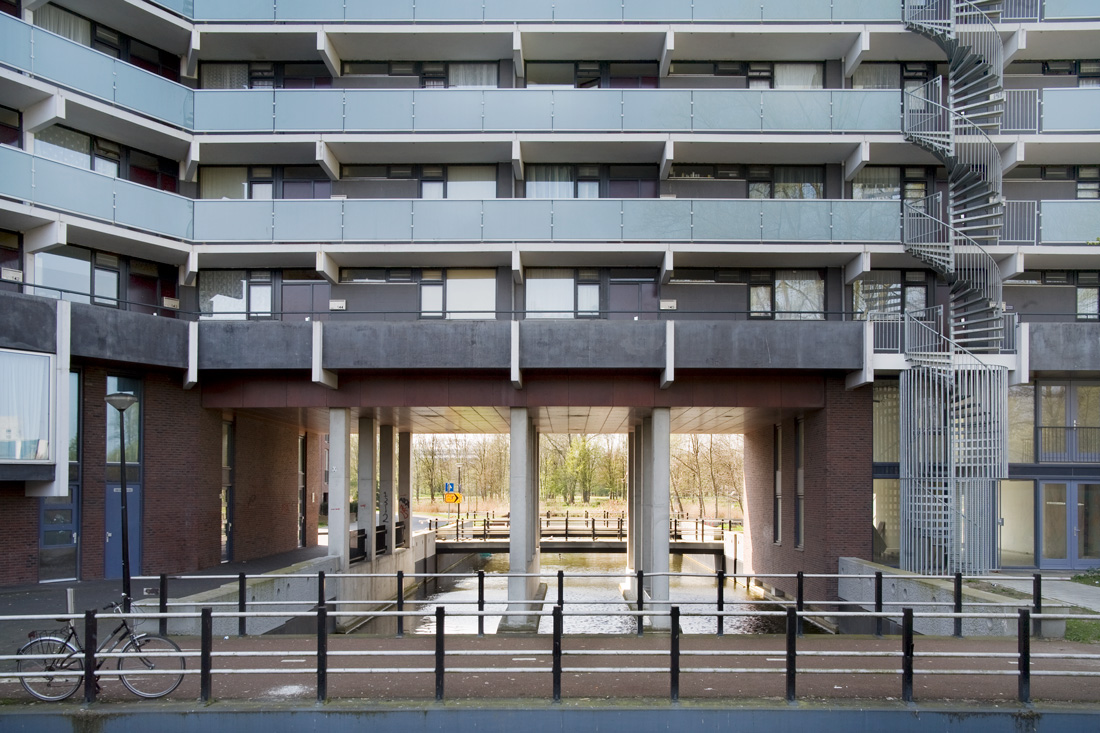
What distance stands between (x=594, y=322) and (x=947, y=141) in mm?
10057

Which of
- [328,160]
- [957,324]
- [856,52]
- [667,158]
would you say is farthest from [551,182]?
[957,324]

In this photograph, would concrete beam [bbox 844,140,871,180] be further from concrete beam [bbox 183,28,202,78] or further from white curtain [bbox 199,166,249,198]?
concrete beam [bbox 183,28,202,78]

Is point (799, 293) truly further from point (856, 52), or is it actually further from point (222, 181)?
point (222, 181)

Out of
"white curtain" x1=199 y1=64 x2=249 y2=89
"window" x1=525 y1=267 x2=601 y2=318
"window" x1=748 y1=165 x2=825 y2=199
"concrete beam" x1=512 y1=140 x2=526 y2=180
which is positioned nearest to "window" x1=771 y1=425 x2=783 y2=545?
"window" x1=748 y1=165 x2=825 y2=199

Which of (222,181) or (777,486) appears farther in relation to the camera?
(777,486)

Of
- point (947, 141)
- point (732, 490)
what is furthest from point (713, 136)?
point (732, 490)

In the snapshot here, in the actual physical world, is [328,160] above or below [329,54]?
below

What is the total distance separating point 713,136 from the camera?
2539 cm

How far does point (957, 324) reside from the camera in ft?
81.4

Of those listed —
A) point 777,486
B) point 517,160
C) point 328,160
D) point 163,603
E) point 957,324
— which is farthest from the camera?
point 777,486

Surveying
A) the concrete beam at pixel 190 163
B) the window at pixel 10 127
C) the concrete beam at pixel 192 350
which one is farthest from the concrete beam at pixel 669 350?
the window at pixel 10 127

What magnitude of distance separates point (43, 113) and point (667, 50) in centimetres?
1534

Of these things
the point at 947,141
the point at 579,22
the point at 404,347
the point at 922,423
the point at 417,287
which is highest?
the point at 579,22

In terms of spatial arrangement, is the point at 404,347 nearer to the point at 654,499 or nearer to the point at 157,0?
the point at 654,499
